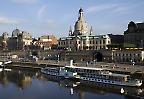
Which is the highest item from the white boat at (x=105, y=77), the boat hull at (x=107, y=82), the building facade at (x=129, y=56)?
the building facade at (x=129, y=56)

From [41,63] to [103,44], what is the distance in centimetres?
2868

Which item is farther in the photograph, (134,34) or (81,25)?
(81,25)

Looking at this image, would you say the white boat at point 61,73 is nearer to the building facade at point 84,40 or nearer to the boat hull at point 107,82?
the boat hull at point 107,82

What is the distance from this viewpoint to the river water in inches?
1661

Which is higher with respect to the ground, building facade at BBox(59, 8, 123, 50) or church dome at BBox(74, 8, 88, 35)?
church dome at BBox(74, 8, 88, 35)

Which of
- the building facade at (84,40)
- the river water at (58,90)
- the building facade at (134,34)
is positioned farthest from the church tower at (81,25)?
the river water at (58,90)

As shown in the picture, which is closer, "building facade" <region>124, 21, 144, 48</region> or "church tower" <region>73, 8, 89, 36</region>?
"building facade" <region>124, 21, 144, 48</region>

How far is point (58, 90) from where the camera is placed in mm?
47125

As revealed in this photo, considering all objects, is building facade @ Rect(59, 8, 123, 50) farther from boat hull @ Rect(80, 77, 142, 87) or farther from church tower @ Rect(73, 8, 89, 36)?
boat hull @ Rect(80, 77, 142, 87)

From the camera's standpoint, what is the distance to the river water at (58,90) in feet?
138

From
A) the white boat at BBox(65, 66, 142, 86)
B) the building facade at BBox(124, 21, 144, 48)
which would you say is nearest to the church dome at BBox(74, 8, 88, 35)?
the building facade at BBox(124, 21, 144, 48)

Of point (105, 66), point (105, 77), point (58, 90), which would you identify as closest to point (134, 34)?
point (105, 66)

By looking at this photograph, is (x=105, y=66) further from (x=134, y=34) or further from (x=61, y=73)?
(x=134, y=34)

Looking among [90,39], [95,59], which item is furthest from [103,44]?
[95,59]
